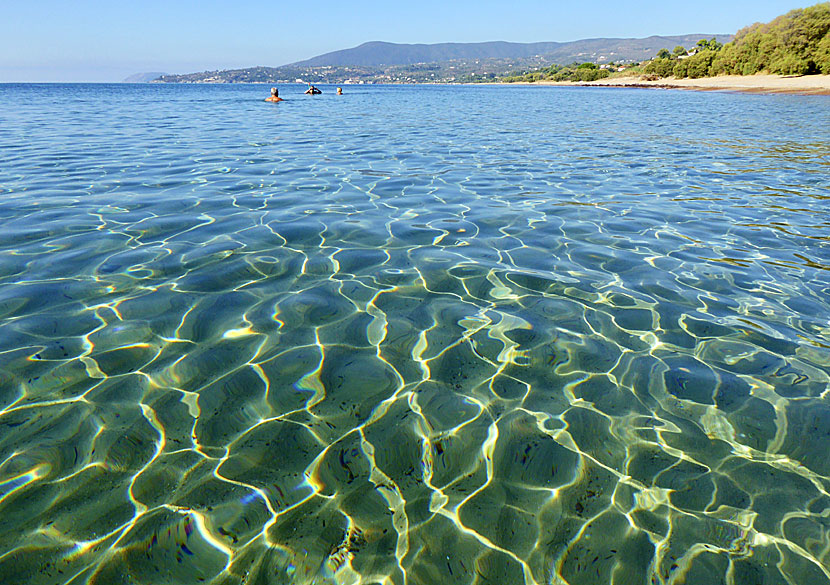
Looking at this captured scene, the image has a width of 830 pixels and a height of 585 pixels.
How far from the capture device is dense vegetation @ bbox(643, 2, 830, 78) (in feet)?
169

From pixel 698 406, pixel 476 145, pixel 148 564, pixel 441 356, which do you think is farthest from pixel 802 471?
pixel 476 145

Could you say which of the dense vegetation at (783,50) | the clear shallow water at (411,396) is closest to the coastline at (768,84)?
the dense vegetation at (783,50)

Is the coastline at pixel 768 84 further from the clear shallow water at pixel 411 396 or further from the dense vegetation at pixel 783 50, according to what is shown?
the clear shallow water at pixel 411 396

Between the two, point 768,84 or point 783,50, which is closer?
point 768,84

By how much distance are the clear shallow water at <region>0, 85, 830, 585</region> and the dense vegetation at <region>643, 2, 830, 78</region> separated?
6292cm

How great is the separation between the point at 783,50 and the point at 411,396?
7514 cm

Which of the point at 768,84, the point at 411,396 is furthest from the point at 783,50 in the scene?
the point at 411,396

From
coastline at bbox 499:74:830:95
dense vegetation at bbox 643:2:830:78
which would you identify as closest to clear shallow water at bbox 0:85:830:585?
coastline at bbox 499:74:830:95

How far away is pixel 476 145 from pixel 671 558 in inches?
498

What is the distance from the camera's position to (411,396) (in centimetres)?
281

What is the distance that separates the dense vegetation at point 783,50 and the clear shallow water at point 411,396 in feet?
206

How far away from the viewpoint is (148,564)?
1.82m

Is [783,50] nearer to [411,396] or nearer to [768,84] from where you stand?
[768,84]

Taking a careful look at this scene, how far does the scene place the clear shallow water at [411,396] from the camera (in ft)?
6.32
